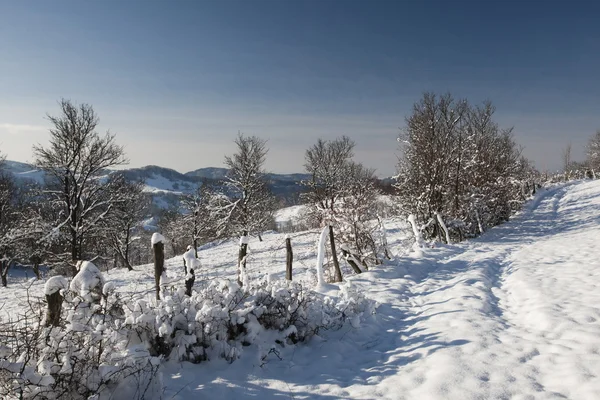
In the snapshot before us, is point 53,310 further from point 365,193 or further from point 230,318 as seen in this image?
point 365,193

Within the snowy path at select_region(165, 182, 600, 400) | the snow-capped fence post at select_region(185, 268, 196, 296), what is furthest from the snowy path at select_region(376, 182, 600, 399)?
the snow-capped fence post at select_region(185, 268, 196, 296)

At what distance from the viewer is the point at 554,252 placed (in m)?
10.6

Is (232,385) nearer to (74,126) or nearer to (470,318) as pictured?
(470,318)

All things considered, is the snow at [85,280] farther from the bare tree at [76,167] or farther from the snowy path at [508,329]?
the bare tree at [76,167]

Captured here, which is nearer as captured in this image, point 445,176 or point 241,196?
point 445,176

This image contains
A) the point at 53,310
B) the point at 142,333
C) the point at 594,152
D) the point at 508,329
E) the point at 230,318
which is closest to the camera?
the point at 53,310

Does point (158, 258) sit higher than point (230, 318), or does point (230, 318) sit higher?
point (158, 258)

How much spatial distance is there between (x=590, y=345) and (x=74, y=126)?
61.9 ft

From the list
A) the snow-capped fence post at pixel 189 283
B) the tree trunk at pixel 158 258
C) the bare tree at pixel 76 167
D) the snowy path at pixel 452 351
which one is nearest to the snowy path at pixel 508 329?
the snowy path at pixel 452 351

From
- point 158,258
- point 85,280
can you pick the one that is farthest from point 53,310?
point 158,258

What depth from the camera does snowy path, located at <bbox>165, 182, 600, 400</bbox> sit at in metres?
3.49

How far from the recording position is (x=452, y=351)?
4266 mm

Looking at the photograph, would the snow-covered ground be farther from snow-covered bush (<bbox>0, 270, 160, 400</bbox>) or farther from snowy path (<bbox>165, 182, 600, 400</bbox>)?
snow-covered bush (<bbox>0, 270, 160, 400</bbox>)

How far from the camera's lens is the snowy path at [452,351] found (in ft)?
11.5
